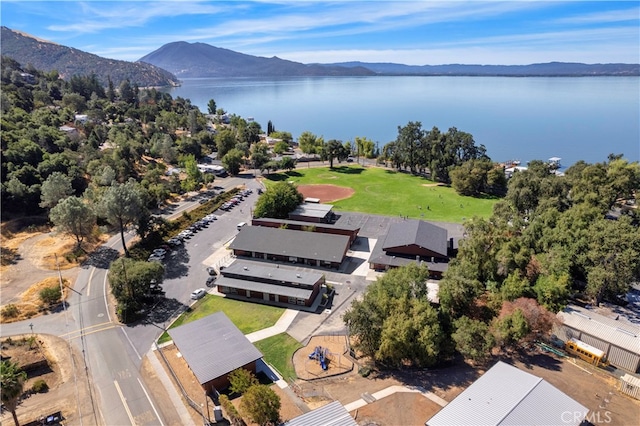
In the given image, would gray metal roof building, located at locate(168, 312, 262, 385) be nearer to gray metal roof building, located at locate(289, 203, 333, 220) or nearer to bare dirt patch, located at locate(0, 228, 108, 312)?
bare dirt patch, located at locate(0, 228, 108, 312)

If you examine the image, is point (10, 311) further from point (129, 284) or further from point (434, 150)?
point (434, 150)

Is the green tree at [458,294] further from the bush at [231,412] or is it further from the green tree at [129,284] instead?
the green tree at [129,284]

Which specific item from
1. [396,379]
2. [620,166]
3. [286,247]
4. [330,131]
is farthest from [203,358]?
[330,131]

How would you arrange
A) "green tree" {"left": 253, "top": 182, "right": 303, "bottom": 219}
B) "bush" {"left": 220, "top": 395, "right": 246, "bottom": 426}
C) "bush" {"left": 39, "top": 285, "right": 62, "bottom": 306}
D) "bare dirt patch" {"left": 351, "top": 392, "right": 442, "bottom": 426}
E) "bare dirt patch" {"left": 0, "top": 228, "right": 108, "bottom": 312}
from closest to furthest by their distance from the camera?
1. "bush" {"left": 220, "top": 395, "right": 246, "bottom": 426}
2. "bare dirt patch" {"left": 351, "top": 392, "right": 442, "bottom": 426}
3. "bush" {"left": 39, "top": 285, "right": 62, "bottom": 306}
4. "bare dirt patch" {"left": 0, "top": 228, "right": 108, "bottom": 312}
5. "green tree" {"left": 253, "top": 182, "right": 303, "bottom": 219}

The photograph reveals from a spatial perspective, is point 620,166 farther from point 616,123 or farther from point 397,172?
point 616,123

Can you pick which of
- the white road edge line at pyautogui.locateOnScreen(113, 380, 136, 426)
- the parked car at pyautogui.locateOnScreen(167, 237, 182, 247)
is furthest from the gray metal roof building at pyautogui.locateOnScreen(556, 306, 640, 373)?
the parked car at pyautogui.locateOnScreen(167, 237, 182, 247)

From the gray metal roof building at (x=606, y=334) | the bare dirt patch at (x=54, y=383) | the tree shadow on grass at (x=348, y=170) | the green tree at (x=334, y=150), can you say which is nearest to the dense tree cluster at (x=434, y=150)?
the tree shadow on grass at (x=348, y=170)
